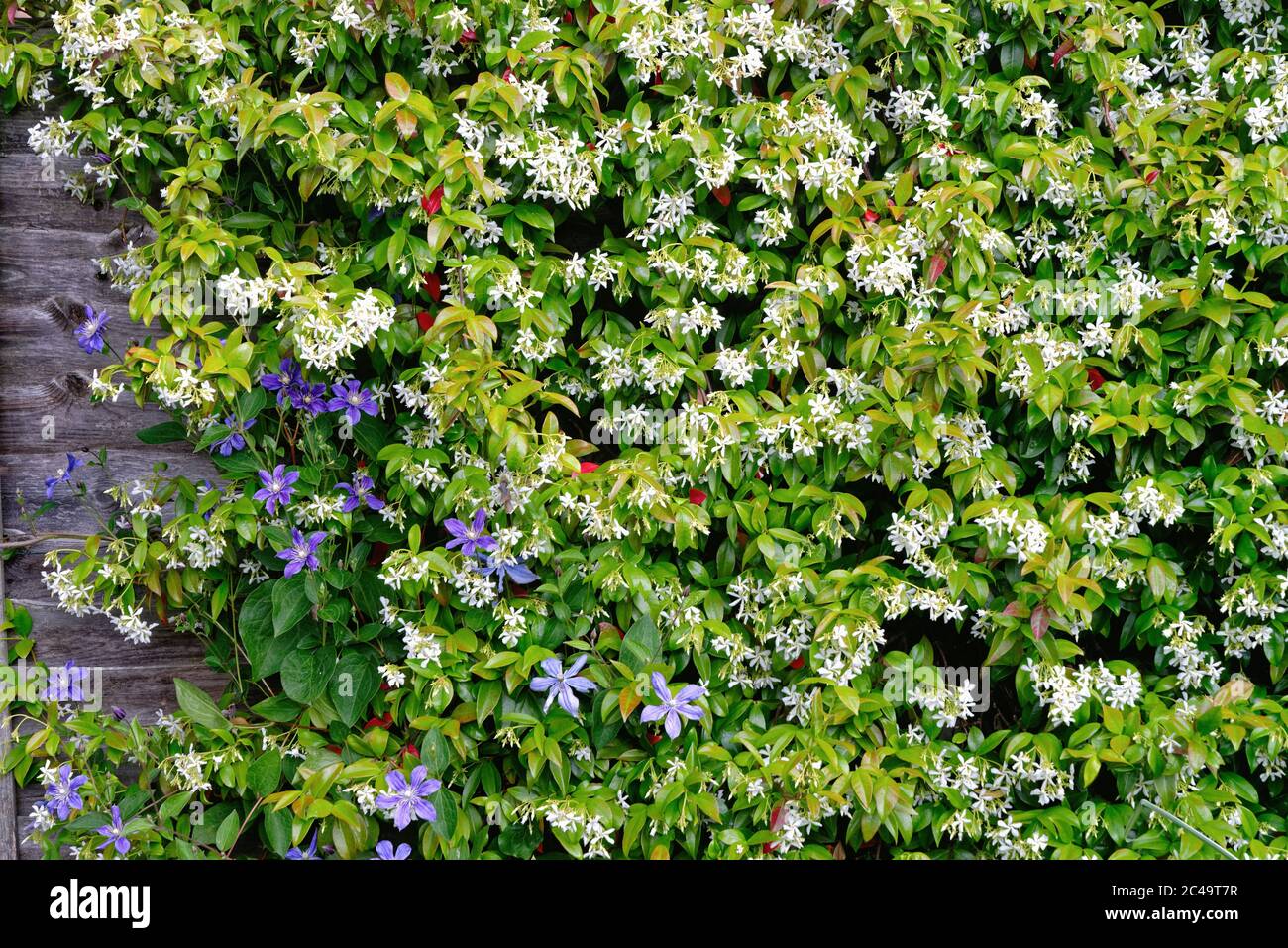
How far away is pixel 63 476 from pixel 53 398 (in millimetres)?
232

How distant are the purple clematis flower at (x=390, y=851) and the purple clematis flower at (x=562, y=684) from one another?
422mm

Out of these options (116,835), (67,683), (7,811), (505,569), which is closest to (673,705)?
(505,569)

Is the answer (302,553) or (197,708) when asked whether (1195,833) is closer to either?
(302,553)

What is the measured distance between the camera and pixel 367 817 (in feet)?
7.02

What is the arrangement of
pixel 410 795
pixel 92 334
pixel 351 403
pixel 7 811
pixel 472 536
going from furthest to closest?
pixel 7 811 < pixel 92 334 < pixel 351 403 < pixel 472 536 < pixel 410 795

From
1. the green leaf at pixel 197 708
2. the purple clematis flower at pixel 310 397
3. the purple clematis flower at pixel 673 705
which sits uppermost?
the purple clematis flower at pixel 310 397

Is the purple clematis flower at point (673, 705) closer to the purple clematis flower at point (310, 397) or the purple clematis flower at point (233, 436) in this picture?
the purple clematis flower at point (310, 397)

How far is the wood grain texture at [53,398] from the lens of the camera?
2.52m

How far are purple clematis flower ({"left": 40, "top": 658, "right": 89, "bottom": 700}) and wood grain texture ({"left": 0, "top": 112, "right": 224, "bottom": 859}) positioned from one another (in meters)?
0.06

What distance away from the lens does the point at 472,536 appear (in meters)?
2.16

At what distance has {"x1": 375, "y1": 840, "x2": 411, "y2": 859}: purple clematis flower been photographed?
2.08m

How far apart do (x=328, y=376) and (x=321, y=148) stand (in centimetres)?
52

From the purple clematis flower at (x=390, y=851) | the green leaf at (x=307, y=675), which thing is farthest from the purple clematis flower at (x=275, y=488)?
the purple clematis flower at (x=390, y=851)

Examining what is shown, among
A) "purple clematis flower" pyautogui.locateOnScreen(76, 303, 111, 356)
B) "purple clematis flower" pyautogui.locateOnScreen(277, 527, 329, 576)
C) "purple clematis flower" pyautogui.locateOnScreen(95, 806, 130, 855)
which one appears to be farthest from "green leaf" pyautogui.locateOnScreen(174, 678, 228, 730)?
"purple clematis flower" pyautogui.locateOnScreen(76, 303, 111, 356)
